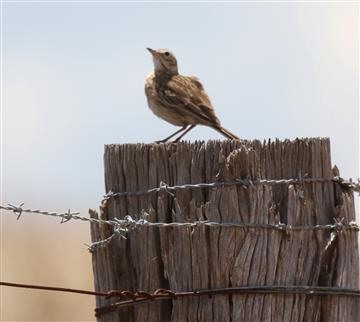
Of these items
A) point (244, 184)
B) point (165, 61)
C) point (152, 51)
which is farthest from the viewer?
point (152, 51)

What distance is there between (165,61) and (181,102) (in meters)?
1.52

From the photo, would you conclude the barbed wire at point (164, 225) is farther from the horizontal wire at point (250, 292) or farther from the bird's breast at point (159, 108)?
the bird's breast at point (159, 108)

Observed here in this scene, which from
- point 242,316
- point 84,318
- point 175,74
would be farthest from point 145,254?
point 84,318

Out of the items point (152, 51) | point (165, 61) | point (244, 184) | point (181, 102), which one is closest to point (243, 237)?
point (244, 184)

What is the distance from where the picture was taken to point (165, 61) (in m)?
12.1

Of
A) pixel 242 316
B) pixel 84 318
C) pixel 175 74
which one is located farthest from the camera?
pixel 84 318

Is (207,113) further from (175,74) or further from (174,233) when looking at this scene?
(174,233)

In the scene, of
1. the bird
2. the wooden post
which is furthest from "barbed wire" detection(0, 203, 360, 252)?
the bird

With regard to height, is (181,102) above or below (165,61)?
below

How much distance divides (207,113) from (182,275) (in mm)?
4734

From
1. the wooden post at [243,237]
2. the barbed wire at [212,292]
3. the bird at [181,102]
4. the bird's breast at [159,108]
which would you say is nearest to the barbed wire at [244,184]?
the wooden post at [243,237]

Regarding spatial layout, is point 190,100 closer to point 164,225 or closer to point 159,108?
point 159,108

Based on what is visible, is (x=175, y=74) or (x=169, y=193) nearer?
(x=169, y=193)

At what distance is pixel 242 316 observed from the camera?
590 cm
